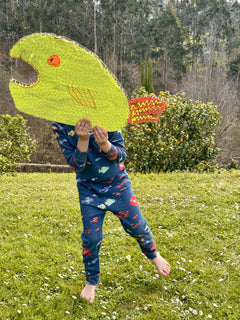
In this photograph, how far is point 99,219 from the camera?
2090mm

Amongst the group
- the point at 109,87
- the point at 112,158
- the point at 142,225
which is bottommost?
the point at 142,225

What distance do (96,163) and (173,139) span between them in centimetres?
563

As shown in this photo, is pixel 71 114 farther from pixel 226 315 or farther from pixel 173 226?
pixel 173 226

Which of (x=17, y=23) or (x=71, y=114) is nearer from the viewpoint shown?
(x=71, y=114)

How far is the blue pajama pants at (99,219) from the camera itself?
2051 millimetres

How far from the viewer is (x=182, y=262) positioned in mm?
2881

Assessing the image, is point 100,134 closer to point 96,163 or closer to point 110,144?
point 110,144

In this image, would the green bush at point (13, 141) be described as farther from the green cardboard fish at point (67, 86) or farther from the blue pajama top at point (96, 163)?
the green cardboard fish at point (67, 86)

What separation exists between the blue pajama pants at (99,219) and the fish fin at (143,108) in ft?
1.67

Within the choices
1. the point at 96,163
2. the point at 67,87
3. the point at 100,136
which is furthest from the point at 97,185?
the point at 67,87

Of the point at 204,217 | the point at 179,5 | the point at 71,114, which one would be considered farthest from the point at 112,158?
the point at 179,5

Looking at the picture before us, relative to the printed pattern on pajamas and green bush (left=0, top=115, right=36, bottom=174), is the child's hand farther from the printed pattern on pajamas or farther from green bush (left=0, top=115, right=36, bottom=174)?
green bush (left=0, top=115, right=36, bottom=174)

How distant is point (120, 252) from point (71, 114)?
1.88 metres

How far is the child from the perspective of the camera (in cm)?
196
